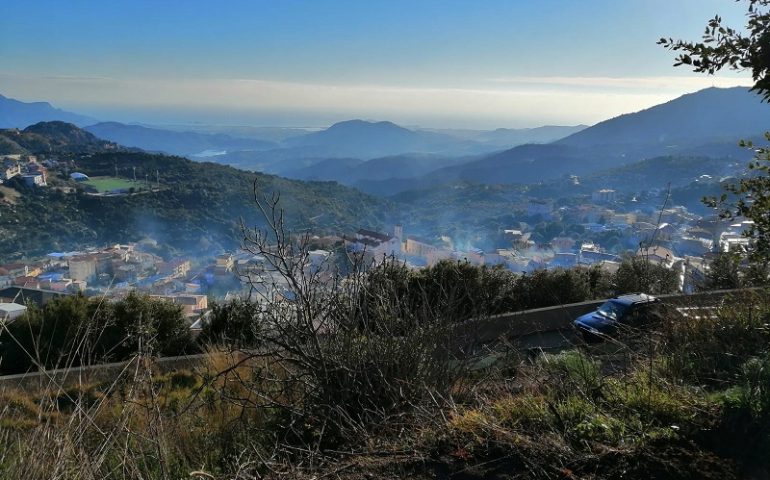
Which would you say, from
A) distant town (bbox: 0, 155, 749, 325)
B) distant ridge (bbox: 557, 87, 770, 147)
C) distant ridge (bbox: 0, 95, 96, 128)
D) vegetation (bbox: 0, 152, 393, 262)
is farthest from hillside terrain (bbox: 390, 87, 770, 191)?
distant ridge (bbox: 0, 95, 96, 128)

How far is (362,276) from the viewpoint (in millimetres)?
4594

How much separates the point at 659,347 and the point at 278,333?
319 centimetres

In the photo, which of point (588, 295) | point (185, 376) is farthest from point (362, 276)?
point (588, 295)

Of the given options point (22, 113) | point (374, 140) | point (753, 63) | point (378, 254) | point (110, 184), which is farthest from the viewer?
point (374, 140)

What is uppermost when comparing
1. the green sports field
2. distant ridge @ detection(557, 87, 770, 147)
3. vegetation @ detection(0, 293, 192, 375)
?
distant ridge @ detection(557, 87, 770, 147)

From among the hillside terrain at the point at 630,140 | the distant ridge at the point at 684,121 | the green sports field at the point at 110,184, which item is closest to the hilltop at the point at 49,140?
the green sports field at the point at 110,184

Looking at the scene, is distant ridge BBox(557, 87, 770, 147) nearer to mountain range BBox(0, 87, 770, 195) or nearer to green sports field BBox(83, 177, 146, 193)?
mountain range BBox(0, 87, 770, 195)

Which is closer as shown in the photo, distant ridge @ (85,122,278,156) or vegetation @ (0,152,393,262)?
vegetation @ (0,152,393,262)

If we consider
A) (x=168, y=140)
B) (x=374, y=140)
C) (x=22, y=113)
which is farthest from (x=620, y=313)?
(x=22, y=113)

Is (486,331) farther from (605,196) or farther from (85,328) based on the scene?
(605,196)

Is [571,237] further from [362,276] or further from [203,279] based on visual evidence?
[362,276]

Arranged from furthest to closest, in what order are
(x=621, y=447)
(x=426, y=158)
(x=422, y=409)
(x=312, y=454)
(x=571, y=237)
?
(x=426, y=158), (x=571, y=237), (x=422, y=409), (x=312, y=454), (x=621, y=447)

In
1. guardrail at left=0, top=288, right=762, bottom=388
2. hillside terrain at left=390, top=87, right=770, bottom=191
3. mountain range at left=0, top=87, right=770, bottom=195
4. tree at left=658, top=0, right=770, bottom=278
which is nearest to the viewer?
tree at left=658, top=0, right=770, bottom=278

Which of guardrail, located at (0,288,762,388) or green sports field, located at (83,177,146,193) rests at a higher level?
guardrail, located at (0,288,762,388)
